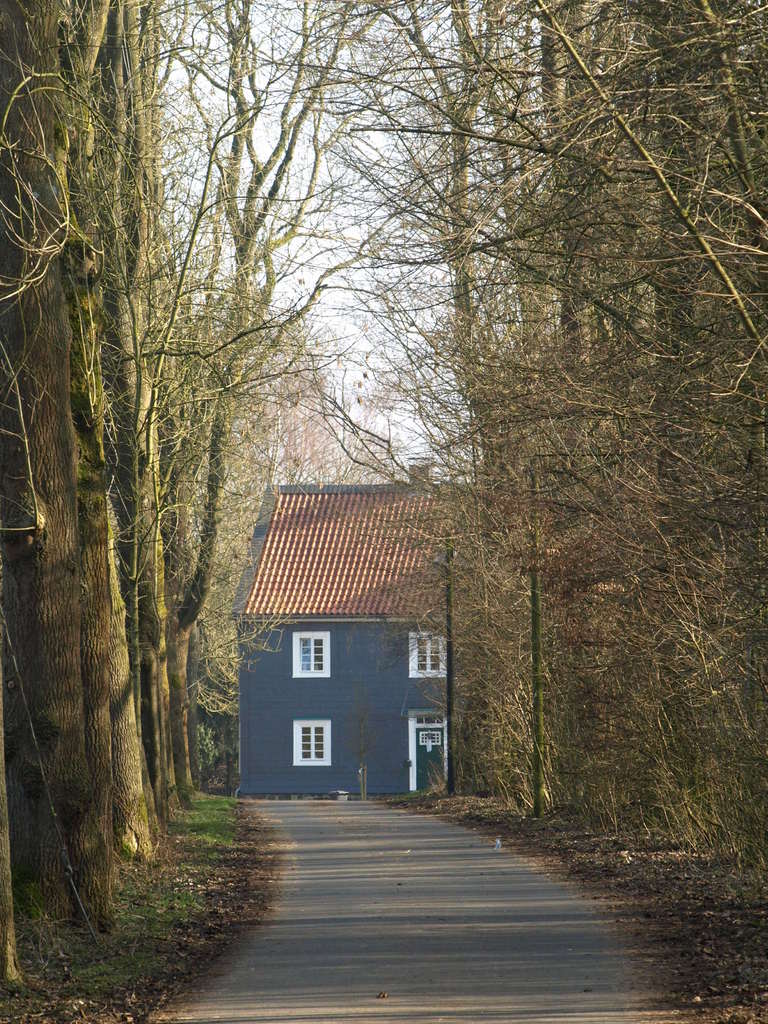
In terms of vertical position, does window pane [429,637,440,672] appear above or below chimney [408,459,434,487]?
below

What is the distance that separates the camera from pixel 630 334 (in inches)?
467

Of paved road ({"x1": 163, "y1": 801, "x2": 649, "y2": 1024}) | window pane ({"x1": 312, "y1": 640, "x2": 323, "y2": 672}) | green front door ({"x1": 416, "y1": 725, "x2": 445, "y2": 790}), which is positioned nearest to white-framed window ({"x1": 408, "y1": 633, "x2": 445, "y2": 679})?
green front door ({"x1": 416, "y1": 725, "x2": 445, "y2": 790})

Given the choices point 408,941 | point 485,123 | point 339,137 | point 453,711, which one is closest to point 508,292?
point 339,137

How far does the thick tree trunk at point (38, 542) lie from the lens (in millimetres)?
11805

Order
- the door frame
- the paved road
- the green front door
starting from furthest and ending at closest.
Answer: the door frame < the green front door < the paved road

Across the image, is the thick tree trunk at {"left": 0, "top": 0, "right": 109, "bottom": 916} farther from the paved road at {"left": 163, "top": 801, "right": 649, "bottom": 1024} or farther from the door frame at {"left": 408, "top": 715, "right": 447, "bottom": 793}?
the door frame at {"left": 408, "top": 715, "right": 447, "bottom": 793}

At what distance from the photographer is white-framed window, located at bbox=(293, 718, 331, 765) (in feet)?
169

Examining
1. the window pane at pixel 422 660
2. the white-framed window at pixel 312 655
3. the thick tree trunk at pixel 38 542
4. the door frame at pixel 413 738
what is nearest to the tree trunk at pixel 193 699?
the window pane at pixel 422 660

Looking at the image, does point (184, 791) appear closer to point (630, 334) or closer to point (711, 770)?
point (711, 770)

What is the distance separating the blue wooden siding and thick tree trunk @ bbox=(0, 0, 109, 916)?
38.8 meters

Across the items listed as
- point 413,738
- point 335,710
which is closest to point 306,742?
point 335,710

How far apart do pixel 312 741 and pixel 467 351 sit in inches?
1414

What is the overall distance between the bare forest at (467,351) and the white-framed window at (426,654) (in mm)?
11054

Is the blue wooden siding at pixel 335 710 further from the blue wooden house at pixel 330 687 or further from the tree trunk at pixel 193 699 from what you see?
the tree trunk at pixel 193 699
